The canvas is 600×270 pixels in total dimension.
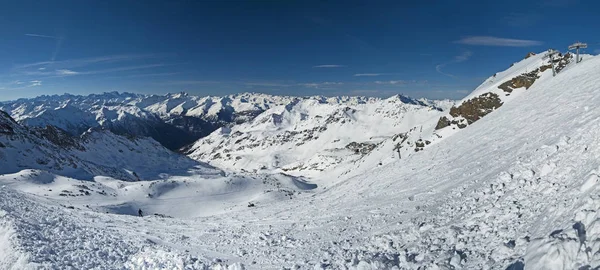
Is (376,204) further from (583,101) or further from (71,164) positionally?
(71,164)

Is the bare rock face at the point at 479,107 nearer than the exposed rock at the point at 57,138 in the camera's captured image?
Yes

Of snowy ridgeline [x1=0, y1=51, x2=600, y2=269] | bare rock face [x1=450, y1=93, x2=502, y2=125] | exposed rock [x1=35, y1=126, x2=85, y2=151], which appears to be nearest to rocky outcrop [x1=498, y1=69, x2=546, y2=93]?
bare rock face [x1=450, y1=93, x2=502, y2=125]

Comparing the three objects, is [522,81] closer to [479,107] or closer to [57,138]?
[479,107]

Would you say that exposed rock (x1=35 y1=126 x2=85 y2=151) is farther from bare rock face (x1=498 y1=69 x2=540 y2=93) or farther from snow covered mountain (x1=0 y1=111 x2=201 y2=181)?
bare rock face (x1=498 y1=69 x2=540 y2=93)

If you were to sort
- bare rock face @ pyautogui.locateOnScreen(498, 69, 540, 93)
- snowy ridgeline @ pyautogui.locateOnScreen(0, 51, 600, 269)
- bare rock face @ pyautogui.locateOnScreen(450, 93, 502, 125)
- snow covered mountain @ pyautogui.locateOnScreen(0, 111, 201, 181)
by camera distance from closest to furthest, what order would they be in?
snowy ridgeline @ pyautogui.locateOnScreen(0, 51, 600, 269), bare rock face @ pyautogui.locateOnScreen(498, 69, 540, 93), bare rock face @ pyautogui.locateOnScreen(450, 93, 502, 125), snow covered mountain @ pyautogui.locateOnScreen(0, 111, 201, 181)

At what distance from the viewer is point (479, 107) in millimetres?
60625

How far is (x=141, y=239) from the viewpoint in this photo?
20.1m

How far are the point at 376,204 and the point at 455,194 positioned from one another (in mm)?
6806

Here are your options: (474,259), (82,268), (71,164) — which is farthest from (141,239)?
(71,164)

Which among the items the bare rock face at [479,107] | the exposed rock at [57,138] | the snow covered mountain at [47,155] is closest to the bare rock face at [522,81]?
the bare rock face at [479,107]

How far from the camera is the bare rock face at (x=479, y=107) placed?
191ft

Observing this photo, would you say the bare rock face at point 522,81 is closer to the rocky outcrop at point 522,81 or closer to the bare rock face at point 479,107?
the rocky outcrop at point 522,81

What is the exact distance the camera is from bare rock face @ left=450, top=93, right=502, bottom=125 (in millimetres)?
58138

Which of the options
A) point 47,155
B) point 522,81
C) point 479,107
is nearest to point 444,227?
point 522,81
